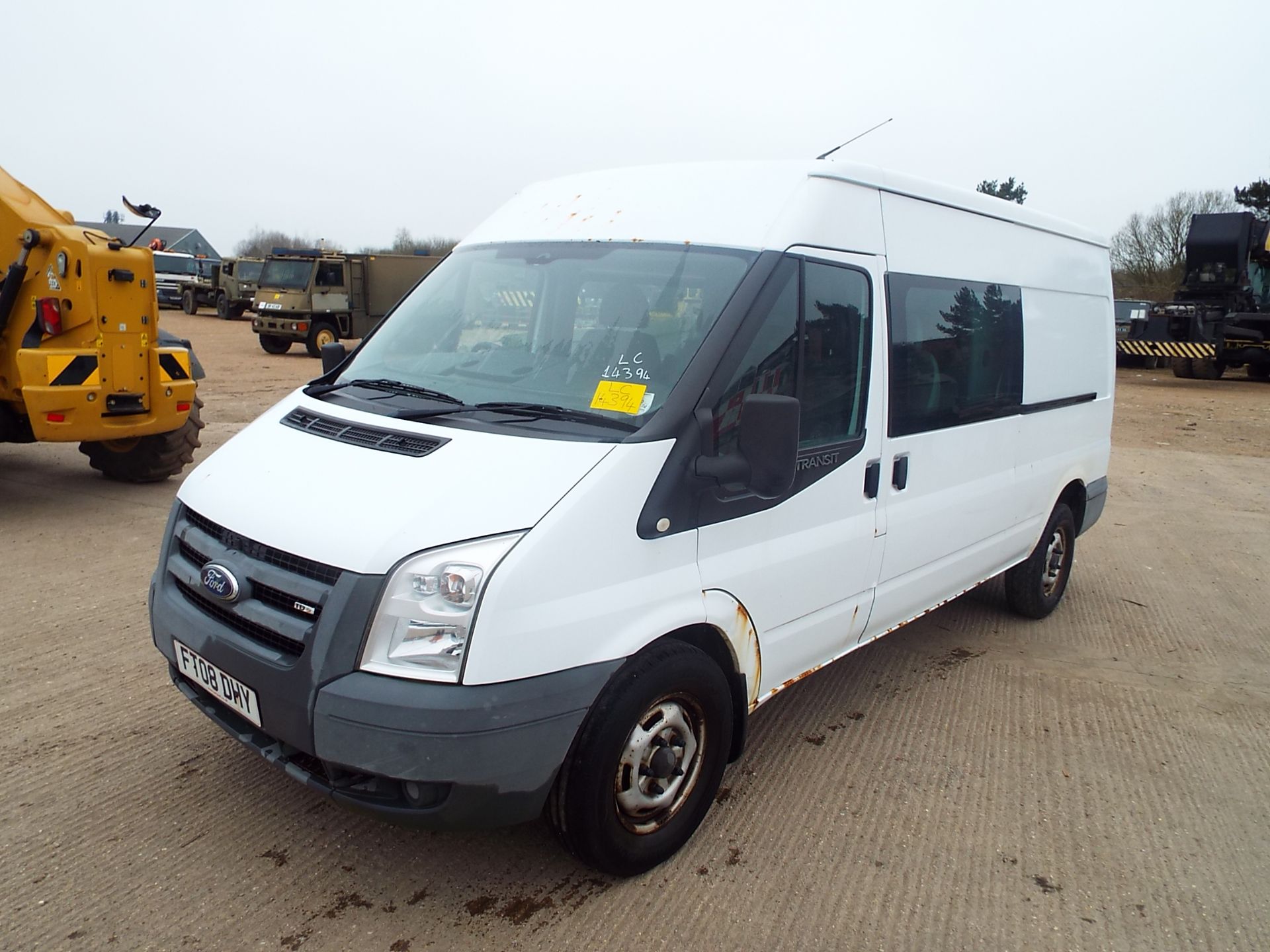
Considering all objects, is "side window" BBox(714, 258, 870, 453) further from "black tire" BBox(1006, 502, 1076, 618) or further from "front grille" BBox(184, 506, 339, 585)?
"black tire" BBox(1006, 502, 1076, 618)

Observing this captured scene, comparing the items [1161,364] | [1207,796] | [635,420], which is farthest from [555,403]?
[1161,364]

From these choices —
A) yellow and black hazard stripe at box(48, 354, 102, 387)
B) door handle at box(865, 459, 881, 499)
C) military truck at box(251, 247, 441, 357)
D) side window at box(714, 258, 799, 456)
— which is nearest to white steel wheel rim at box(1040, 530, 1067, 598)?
door handle at box(865, 459, 881, 499)

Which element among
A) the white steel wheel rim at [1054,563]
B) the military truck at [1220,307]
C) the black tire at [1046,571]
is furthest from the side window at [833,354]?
the military truck at [1220,307]

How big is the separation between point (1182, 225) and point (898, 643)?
43452mm

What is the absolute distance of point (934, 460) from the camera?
396 centimetres

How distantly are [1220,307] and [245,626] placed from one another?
81.5 feet

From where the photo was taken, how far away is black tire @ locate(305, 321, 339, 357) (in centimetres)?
2133

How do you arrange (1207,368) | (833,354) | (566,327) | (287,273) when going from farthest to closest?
(1207,368) < (287,273) < (833,354) < (566,327)

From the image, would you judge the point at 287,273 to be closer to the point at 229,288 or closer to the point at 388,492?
the point at 229,288

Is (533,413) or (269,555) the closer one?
(269,555)

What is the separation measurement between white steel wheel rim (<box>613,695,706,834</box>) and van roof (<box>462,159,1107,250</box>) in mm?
1547

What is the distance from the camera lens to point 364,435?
9.84ft

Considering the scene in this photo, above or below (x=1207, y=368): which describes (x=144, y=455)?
below

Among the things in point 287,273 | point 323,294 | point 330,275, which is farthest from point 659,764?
point 287,273
